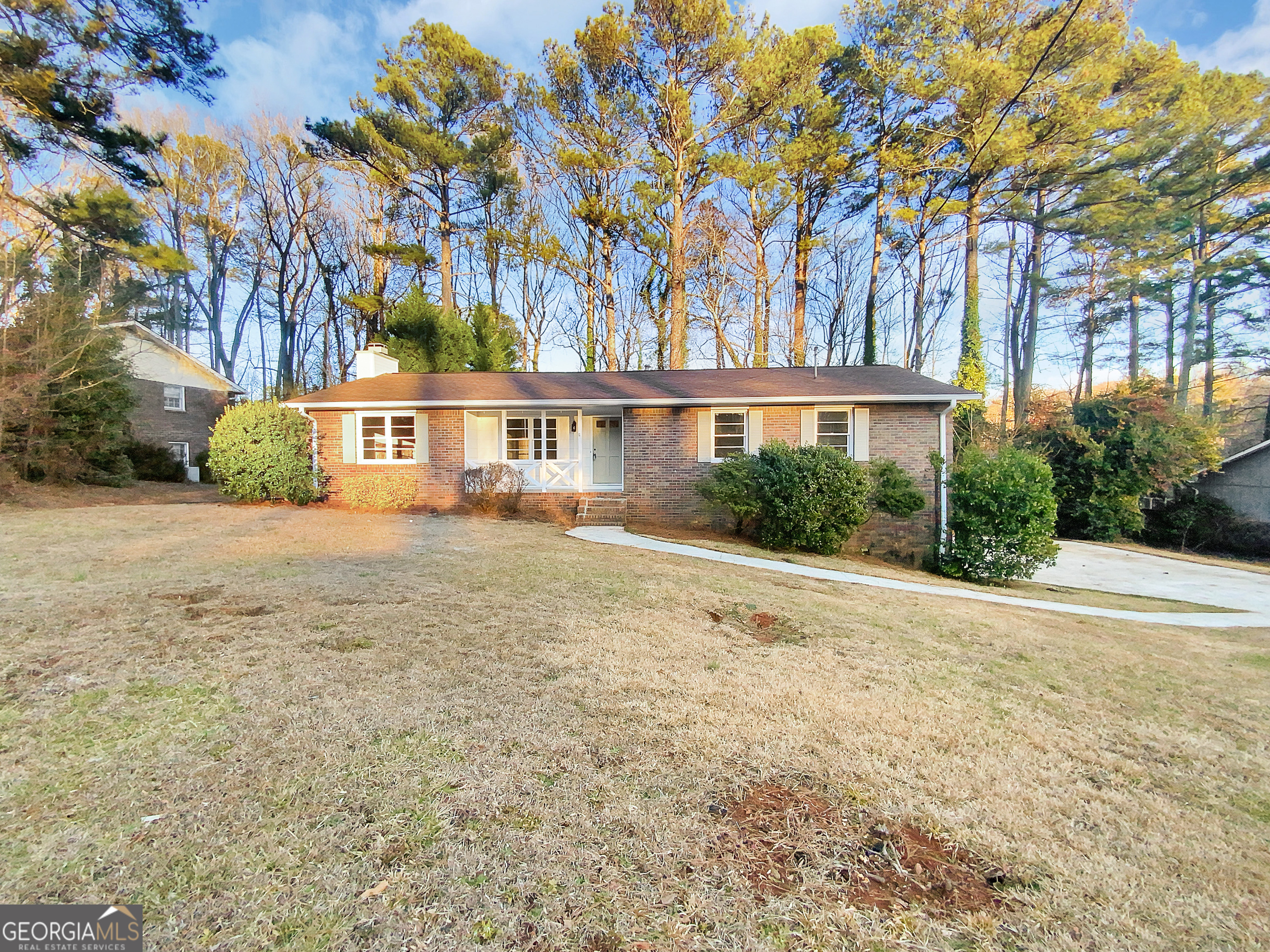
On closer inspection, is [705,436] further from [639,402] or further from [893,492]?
[893,492]

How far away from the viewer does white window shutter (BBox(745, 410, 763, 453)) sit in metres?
12.3

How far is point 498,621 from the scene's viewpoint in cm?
468

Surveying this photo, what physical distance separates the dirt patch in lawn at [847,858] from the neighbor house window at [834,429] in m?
10.6

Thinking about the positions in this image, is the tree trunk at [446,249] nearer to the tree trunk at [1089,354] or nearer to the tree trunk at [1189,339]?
the tree trunk at [1089,354]

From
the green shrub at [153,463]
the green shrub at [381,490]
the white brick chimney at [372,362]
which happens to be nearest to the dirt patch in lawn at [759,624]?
the green shrub at [381,490]

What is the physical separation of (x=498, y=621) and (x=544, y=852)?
2.86 m

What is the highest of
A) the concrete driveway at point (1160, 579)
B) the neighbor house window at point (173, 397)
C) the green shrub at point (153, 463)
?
the neighbor house window at point (173, 397)

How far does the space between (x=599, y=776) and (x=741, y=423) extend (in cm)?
1067

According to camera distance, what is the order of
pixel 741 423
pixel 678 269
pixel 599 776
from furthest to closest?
pixel 678 269
pixel 741 423
pixel 599 776

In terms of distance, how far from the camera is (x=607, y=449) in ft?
46.8

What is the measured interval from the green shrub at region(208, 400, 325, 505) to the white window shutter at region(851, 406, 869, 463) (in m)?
12.4

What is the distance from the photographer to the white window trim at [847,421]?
12000 mm

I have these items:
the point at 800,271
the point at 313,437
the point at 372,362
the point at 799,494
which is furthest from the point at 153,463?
the point at 800,271

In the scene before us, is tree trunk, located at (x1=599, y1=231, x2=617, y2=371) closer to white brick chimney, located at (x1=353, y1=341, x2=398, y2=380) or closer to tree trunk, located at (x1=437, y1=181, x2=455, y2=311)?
tree trunk, located at (x1=437, y1=181, x2=455, y2=311)
